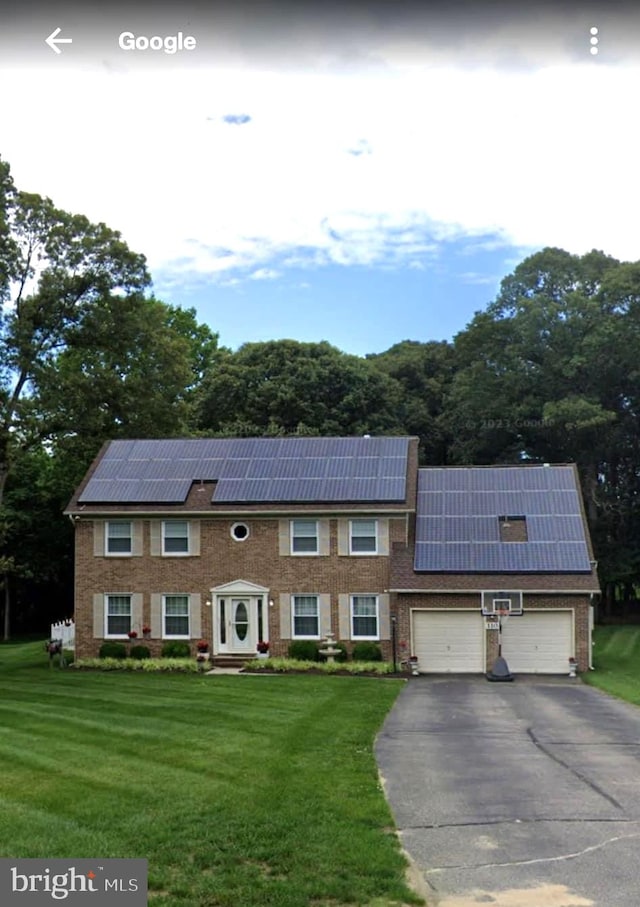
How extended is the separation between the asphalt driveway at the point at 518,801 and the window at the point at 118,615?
12.3 meters

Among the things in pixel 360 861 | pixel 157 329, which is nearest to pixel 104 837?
pixel 360 861

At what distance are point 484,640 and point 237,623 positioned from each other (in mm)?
7342

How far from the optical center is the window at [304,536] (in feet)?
89.9

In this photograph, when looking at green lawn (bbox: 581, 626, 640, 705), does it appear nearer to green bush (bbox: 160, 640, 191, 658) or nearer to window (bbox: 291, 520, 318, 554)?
window (bbox: 291, 520, 318, 554)

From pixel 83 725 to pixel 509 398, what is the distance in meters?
33.3

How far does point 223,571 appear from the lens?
27.6 m

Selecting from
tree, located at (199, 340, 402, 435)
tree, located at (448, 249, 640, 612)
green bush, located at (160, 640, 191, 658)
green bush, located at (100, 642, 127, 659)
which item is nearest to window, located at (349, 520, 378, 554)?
green bush, located at (160, 640, 191, 658)

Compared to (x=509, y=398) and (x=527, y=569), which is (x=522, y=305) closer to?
(x=509, y=398)

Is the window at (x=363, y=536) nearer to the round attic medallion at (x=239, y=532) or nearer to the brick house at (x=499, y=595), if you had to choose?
the brick house at (x=499, y=595)

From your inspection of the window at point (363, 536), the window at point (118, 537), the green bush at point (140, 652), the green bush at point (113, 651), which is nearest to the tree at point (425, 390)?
the window at point (363, 536)

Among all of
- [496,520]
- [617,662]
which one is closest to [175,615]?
[496,520]

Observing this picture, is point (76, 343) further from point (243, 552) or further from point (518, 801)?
point (518, 801)

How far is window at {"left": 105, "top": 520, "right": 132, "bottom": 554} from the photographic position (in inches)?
1113

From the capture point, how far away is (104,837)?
7965 millimetres
